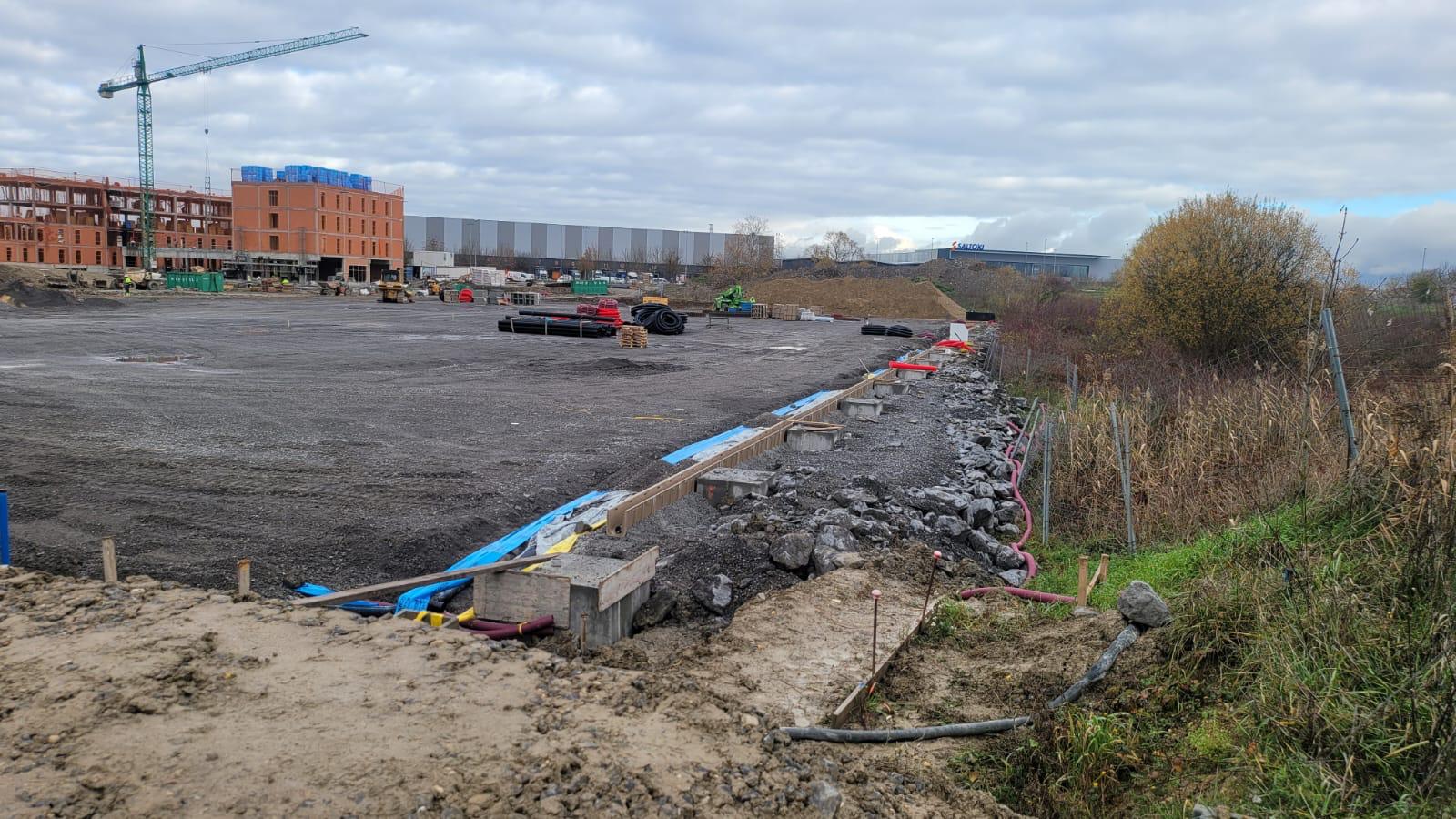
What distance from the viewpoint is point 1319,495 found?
6910 mm

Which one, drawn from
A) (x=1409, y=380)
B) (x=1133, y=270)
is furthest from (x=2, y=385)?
(x=1133, y=270)

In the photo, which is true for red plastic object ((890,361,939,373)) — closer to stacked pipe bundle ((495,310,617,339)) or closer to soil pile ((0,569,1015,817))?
stacked pipe bundle ((495,310,617,339))

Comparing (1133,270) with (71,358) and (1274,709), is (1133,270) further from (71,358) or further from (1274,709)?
(71,358)

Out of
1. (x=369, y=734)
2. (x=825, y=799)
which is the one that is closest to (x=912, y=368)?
(x=825, y=799)

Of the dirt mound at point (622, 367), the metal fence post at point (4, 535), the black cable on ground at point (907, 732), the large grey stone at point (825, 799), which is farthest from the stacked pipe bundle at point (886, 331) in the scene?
the large grey stone at point (825, 799)

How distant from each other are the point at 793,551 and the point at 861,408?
31.6 ft

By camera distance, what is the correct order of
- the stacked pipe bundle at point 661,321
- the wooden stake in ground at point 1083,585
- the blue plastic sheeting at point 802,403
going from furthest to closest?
the stacked pipe bundle at point 661,321 < the blue plastic sheeting at point 802,403 < the wooden stake in ground at point 1083,585

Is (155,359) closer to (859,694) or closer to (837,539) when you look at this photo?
(837,539)

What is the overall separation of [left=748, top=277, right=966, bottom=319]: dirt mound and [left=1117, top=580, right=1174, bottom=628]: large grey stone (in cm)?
6032

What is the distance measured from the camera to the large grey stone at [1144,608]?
18.1 feet

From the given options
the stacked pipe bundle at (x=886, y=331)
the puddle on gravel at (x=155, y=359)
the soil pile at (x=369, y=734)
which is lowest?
the soil pile at (x=369, y=734)

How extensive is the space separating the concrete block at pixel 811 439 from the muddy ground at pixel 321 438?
5.86 ft

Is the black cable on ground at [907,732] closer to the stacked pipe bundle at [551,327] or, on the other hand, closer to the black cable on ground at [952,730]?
the black cable on ground at [952,730]

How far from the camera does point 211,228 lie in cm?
9231
